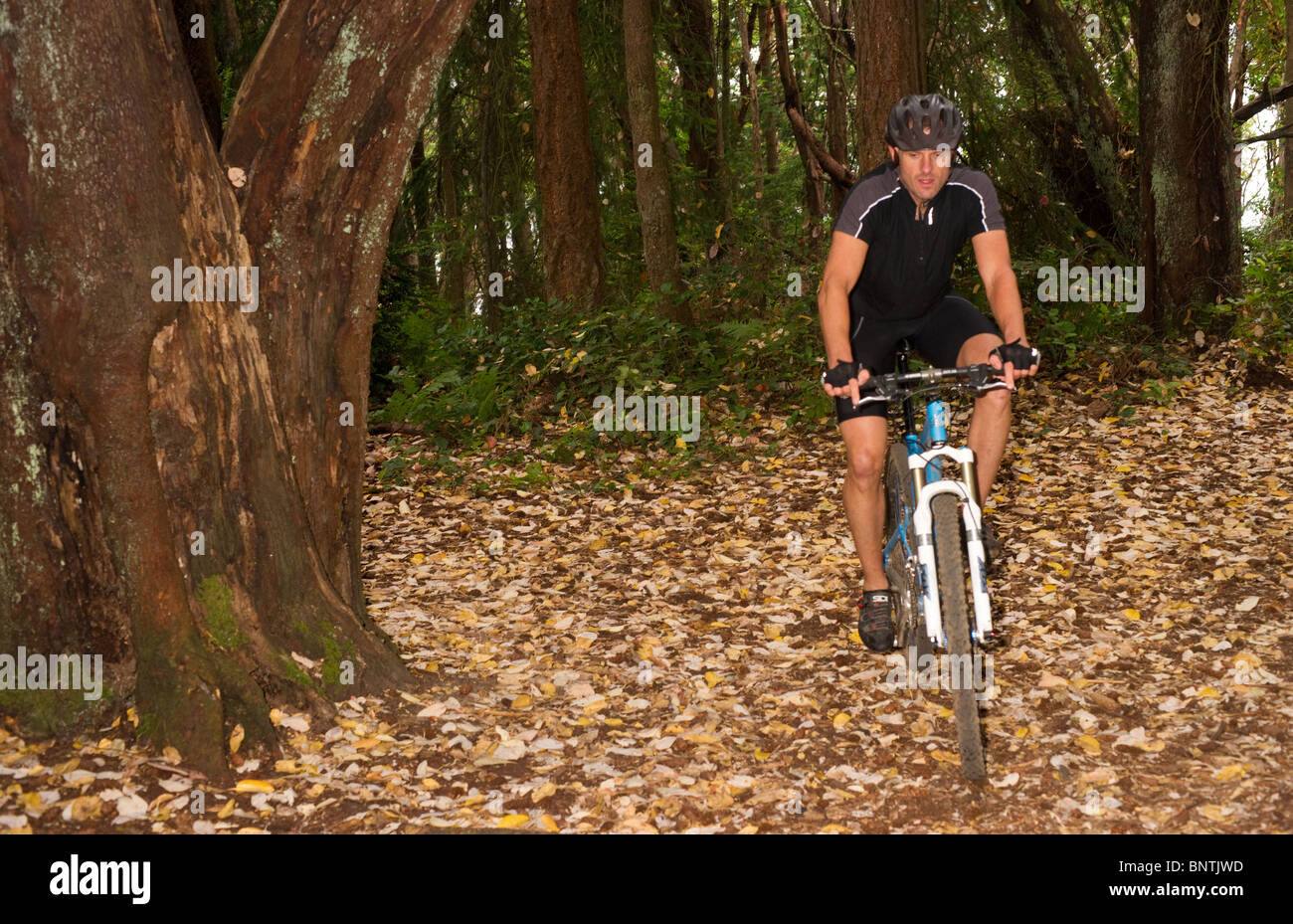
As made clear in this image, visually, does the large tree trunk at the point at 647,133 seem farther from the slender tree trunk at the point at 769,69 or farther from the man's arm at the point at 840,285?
the man's arm at the point at 840,285

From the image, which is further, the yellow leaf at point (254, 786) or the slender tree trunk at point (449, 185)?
the slender tree trunk at point (449, 185)

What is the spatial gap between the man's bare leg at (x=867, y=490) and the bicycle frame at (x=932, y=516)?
347 millimetres

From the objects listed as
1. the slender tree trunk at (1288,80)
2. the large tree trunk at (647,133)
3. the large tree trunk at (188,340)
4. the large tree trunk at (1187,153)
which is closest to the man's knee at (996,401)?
the large tree trunk at (188,340)

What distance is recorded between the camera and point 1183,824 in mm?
3762

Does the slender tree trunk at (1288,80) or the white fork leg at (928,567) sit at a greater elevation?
the slender tree trunk at (1288,80)

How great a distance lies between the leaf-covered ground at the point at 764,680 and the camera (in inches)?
159

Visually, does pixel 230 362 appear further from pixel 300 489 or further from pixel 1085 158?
pixel 1085 158

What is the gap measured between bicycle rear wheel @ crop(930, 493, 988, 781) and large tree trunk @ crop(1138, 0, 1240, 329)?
7.25 meters

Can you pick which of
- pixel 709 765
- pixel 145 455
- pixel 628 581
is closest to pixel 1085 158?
pixel 628 581

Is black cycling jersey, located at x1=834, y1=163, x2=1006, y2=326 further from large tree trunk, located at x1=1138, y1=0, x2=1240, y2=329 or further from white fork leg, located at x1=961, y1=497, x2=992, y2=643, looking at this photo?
large tree trunk, located at x1=1138, y1=0, x2=1240, y2=329

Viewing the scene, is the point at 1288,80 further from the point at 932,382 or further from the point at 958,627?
the point at 958,627

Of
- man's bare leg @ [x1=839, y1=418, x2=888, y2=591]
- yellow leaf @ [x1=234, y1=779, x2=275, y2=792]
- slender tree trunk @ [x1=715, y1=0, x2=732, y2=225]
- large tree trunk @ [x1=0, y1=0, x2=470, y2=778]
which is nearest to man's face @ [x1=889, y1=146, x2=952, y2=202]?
man's bare leg @ [x1=839, y1=418, x2=888, y2=591]

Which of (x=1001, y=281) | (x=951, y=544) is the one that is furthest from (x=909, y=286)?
(x=951, y=544)

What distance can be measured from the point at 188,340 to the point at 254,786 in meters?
1.58
